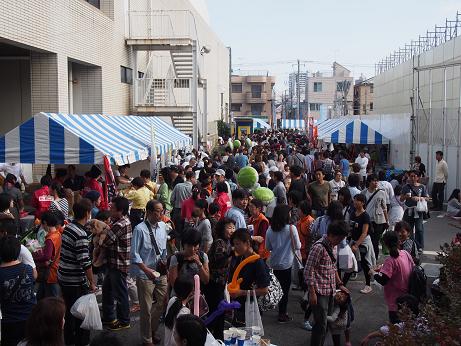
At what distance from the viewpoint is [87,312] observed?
232 inches

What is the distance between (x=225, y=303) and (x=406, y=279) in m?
2.10

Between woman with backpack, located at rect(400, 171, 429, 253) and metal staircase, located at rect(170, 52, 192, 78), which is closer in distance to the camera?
woman with backpack, located at rect(400, 171, 429, 253)

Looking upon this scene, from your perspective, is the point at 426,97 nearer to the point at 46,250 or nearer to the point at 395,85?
the point at 395,85

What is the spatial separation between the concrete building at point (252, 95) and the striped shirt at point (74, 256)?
90.7 m

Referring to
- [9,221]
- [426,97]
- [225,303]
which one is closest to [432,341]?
[225,303]

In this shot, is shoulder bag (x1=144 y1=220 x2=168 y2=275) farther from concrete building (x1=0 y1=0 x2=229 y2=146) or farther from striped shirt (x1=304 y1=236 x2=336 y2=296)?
concrete building (x1=0 y1=0 x2=229 y2=146)

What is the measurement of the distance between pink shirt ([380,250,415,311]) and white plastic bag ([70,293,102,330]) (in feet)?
10.4

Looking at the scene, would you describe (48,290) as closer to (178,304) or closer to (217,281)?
(217,281)

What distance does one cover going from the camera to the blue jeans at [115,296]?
667 cm

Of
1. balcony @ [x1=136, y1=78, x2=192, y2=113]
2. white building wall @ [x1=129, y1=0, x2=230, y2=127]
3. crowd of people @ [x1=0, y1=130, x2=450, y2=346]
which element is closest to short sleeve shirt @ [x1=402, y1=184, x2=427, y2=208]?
crowd of people @ [x1=0, y1=130, x2=450, y2=346]

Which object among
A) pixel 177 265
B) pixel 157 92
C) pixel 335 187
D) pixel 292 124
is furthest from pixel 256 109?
pixel 177 265

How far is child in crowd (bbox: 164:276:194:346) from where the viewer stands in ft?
14.9

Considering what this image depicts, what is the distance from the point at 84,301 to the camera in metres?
5.93

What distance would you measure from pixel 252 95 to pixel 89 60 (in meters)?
80.0
